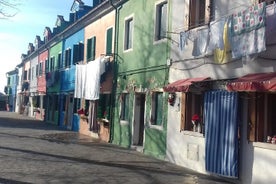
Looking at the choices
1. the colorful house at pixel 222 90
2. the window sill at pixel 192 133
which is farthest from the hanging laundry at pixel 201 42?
the window sill at pixel 192 133

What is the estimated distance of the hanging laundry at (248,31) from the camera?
966 cm

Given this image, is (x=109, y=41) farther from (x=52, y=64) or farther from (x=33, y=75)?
(x=33, y=75)

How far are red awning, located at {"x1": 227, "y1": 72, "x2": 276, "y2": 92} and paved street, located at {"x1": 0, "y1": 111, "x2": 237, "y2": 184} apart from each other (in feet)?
8.70

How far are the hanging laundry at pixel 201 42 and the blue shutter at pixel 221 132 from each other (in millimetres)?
1231

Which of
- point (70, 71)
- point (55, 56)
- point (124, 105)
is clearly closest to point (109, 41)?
point (124, 105)

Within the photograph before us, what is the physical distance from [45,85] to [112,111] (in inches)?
689

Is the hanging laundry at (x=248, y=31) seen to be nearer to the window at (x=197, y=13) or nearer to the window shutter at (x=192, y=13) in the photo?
the window at (x=197, y=13)

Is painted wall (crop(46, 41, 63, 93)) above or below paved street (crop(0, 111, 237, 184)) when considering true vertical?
above

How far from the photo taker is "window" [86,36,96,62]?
79.7 ft

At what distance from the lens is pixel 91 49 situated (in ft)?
81.9

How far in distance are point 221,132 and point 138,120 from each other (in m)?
6.77

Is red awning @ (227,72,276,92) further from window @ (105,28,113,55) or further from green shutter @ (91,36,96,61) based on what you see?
green shutter @ (91,36,96,61)

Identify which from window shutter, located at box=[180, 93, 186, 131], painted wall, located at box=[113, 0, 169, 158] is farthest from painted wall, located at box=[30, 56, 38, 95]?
window shutter, located at box=[180, 93, 186, 131]

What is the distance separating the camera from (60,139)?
21.1 metres
